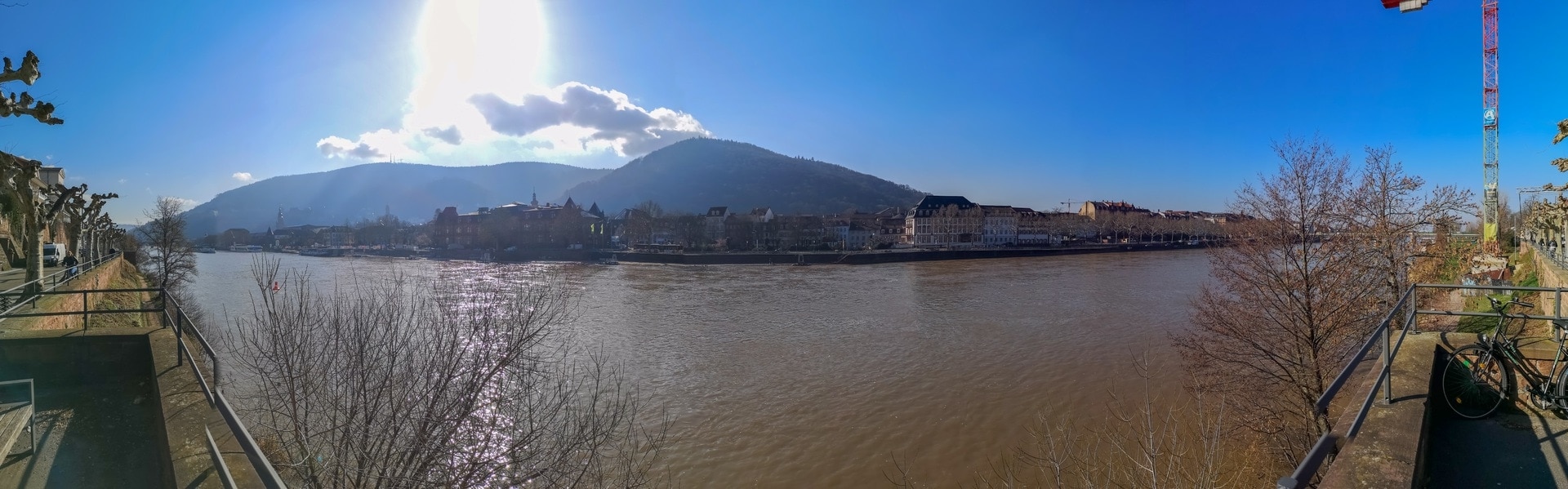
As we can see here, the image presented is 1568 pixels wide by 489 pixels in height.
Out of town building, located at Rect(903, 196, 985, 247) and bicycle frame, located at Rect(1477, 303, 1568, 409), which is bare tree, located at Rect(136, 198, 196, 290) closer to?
bicycle frame, located at Rect(1477, 303, 1568, 409)

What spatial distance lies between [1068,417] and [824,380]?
5718 millimetres

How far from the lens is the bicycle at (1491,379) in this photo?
4461 millimetres

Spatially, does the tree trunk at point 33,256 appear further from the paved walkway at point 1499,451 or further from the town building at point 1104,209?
the town building at point 1104,209

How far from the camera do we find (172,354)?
6648 millimetres

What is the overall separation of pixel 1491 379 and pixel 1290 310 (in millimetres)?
7469

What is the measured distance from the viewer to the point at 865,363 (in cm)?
1823

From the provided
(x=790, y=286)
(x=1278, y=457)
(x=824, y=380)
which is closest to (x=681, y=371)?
(x=824, y=380)

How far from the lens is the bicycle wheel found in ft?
14.9

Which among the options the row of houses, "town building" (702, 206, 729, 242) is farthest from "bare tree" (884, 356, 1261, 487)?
"town building" (702, 206, 729, 242)

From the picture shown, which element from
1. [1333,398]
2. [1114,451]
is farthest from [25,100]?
[1114,451]

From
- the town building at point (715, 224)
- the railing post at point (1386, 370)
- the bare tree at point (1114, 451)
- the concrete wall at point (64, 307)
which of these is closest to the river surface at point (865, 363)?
the bare tree at point (1114, 451)

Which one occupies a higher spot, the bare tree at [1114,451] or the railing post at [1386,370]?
the railing post at [1386,370]

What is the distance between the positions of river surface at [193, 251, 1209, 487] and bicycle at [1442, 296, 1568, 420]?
21.3 feet

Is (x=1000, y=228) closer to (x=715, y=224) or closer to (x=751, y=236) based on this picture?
(x=751, y=236)
